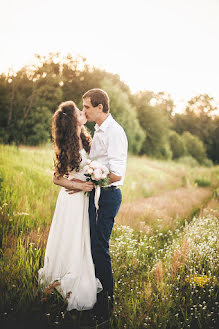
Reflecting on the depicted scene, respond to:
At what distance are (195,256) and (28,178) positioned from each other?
461 cm

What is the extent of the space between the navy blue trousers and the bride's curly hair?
20.1 inches

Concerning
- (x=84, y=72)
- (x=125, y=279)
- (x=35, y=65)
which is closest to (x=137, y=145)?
(x=84, y=72)

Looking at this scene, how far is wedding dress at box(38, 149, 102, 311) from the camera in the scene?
10.7 ft

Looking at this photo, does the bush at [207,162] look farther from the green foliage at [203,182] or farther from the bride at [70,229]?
the bride at [70,229]

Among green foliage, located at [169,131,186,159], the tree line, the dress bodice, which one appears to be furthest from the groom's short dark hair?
green foliage, located at [169,131,186,159]

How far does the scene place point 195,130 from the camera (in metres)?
39.9

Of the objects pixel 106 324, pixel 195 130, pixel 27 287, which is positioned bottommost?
pixel 106 324

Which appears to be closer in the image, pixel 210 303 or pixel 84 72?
pixel 210 303

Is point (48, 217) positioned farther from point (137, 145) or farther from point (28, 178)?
point (137, 145)

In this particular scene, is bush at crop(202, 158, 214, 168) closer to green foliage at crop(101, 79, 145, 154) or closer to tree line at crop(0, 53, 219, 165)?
tree line at crop(0, 53, 219, 165)

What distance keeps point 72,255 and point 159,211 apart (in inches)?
168

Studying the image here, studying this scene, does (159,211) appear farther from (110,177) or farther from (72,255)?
(110,177)

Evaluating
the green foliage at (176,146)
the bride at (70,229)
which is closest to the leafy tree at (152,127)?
the green foliage at (176,146)

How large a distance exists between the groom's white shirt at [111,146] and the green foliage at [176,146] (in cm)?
3374
